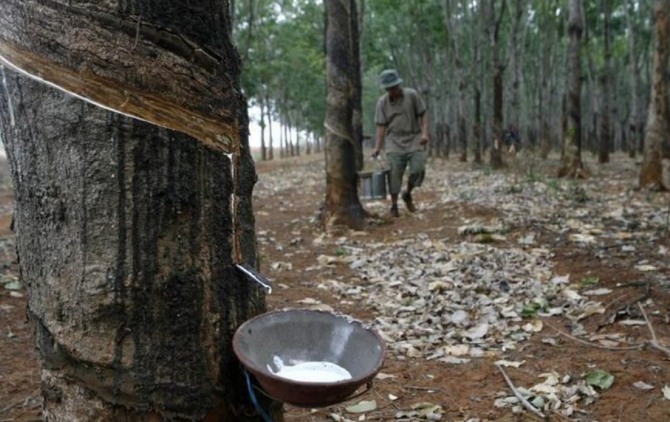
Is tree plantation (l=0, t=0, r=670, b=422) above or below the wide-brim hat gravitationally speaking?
below

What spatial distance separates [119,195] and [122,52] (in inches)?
13.4

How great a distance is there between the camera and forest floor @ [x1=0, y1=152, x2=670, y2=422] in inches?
123

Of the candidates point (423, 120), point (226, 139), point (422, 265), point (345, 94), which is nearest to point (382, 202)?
point (423, 120)

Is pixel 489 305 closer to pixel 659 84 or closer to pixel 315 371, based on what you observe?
pixel 315 371

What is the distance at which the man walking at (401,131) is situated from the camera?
8352mm

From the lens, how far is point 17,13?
1.49m

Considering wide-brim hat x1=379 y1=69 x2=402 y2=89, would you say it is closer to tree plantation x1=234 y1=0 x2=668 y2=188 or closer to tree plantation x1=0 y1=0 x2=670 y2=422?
tree plantation x1=0 y1=0 x2=670 y2=422

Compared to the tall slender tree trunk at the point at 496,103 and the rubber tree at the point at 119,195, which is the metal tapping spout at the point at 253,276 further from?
the tall slender tree trunk at the point at 496,103

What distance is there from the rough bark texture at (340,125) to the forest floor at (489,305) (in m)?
0.32

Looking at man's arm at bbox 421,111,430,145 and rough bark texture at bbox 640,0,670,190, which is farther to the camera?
rough bark texture at bbox 640,0,670,190

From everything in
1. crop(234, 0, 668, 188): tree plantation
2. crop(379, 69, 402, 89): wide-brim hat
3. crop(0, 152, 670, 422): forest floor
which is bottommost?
crop(0, 152, 670, 422): forest floor

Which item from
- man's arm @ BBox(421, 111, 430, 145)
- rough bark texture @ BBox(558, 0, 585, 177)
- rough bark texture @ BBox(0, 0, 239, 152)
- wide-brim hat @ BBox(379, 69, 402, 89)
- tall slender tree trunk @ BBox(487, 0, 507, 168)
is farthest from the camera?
tall slender tree trunk @ BBox(487, 0, 507, 168)

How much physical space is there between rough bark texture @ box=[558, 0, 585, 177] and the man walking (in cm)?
528

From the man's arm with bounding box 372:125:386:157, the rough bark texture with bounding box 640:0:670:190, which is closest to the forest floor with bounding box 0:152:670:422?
the man's arm with bounding box 372:125:386:157
